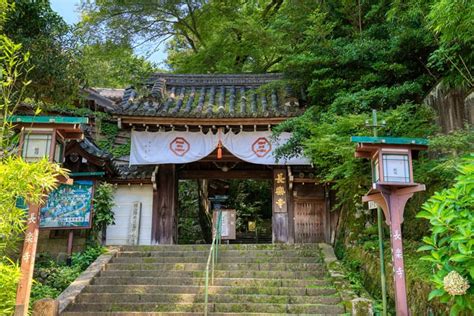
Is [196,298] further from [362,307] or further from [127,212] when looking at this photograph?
[127,212]

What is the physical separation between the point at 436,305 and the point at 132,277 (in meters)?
5.87

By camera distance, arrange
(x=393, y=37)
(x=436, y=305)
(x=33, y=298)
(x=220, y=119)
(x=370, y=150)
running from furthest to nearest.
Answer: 1. (x=220, y=119)
2. (x=393, y=37)
3. (x=33, y=298)
4. (x=370, y=150)
5. (x=436, y=305)

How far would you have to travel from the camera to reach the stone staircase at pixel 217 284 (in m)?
7.06

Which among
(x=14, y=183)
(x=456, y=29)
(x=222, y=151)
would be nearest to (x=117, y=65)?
(x=222, y=151)

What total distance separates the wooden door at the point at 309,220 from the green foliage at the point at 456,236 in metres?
8.12

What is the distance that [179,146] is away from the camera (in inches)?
445

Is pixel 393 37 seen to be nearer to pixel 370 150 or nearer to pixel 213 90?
pixel 370 150

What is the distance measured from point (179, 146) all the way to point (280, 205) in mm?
3471

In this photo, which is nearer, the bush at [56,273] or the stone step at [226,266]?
the bush at [56,273]

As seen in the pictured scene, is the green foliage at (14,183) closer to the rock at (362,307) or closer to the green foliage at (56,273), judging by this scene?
the green foliage at (56,273)

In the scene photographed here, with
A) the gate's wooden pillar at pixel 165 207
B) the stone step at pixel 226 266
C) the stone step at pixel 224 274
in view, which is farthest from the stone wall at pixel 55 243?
the gate's wooden pillar at pixel 165 207

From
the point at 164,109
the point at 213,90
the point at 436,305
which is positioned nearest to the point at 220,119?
the point at 164,109

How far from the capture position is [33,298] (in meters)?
7.27

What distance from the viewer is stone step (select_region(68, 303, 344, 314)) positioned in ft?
22.7
